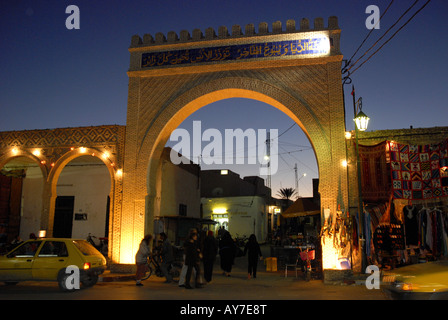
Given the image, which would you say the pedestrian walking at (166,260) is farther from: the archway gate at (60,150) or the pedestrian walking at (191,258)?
the archway gate at (60,150)

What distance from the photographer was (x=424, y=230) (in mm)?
11438

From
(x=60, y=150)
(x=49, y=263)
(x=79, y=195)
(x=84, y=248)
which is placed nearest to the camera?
(x=49, y=263)

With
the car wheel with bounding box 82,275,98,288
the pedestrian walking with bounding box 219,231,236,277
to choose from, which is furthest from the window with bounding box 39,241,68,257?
the pedestrian walking with bounding box 219,231,236,277

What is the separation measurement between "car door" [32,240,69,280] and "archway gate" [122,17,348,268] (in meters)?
3.26

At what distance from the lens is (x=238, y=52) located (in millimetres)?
12953

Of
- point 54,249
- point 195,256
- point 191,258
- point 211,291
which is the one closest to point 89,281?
point 54,249

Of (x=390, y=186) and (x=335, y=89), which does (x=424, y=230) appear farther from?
(x=335, y=89)

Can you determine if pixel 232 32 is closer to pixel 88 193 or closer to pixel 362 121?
pixel 362 121

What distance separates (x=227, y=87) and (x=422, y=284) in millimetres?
8594

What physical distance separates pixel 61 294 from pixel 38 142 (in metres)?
7.44

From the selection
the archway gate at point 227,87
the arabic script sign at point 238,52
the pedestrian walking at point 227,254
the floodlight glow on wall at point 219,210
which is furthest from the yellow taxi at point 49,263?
the floodlight glow on wall at point 219,210

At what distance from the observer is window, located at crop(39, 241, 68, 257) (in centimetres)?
935

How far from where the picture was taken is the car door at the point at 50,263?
921 centimetres
